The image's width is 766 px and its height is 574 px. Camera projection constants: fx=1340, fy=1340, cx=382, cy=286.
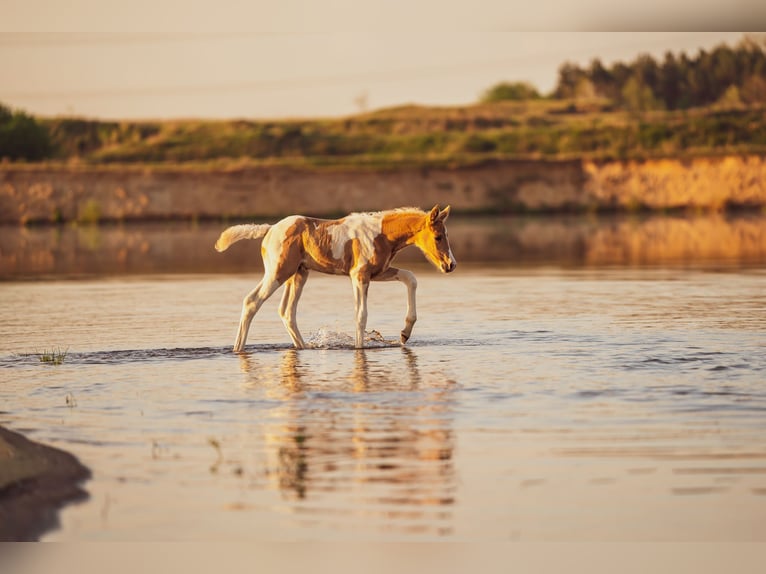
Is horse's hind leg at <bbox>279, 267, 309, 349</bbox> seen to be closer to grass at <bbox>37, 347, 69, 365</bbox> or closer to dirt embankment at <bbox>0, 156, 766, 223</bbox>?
grass at <bbox>37, 347, 69, 365</bbox>

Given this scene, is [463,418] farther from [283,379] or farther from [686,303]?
[686,303]

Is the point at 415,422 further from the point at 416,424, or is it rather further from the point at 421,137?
the point at 421,137

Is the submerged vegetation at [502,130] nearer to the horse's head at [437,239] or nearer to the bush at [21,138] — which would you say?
the bush at [21,138]

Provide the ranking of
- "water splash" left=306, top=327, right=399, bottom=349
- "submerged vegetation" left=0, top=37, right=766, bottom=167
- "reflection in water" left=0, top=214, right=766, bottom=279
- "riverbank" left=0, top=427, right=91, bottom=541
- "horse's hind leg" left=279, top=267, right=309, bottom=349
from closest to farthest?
"riverbank" left=0, top=427, right=91, bottom=541, "horse's hind leg" left=279, top=267, right=309, bottom=349, "water splash" left=306, top=327, right=399, bottom=349, "reflection in water" left=0, top=214, right=766, bottom=279, "submerged vegetation" left=0, top=37, right=766, bottom=167

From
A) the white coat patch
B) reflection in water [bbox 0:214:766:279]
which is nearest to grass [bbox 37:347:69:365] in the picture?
the white coat patch

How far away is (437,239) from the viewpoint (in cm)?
1599

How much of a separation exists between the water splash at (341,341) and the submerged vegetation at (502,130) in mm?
57700

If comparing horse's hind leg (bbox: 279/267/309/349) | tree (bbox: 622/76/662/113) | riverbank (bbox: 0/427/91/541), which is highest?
tree (bbox: 622/76/662/113)

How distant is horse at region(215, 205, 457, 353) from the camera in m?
15.9

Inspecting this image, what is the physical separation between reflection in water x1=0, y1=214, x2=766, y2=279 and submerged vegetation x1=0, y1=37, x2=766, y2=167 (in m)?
16.6

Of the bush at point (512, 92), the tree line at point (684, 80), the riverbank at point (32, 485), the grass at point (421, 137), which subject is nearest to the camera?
the riverbank at point (32, 485)

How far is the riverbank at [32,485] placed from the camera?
7.80m

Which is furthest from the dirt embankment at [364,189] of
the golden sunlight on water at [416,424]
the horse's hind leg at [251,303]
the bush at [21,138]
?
the horse's hind leg at [251,303]

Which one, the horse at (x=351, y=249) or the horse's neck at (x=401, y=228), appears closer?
the horse at (x=351, y=249)
